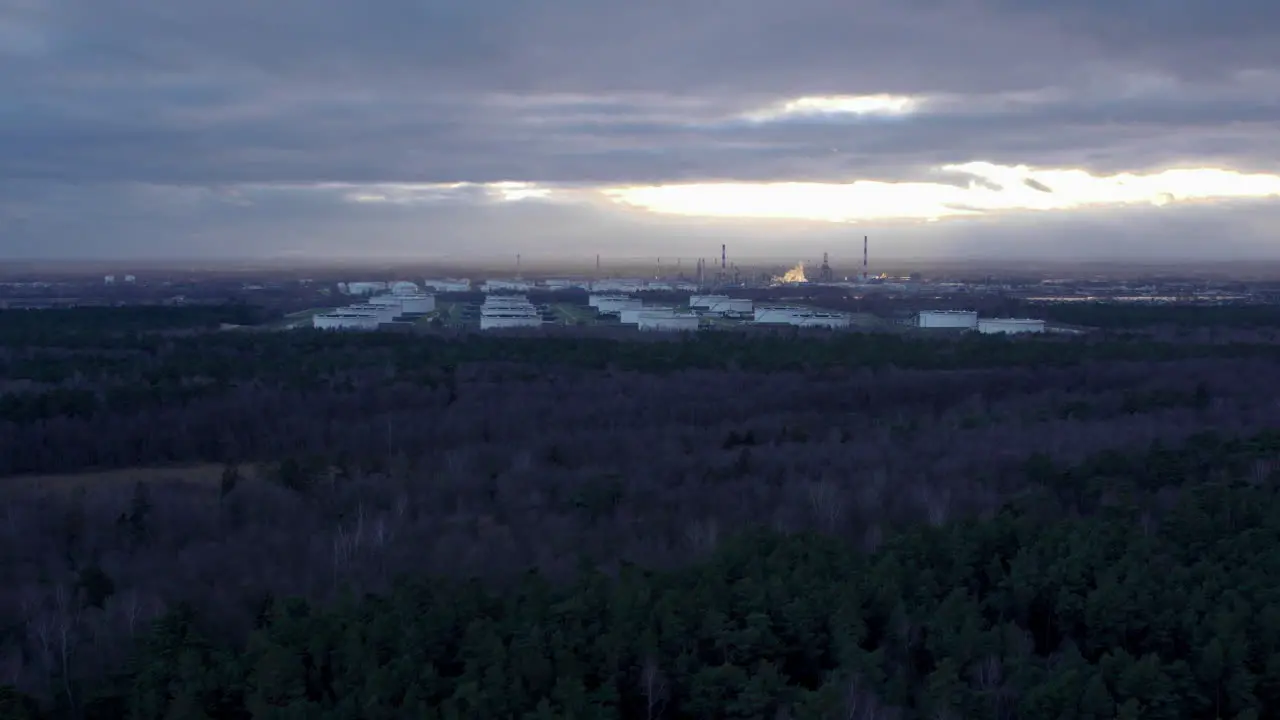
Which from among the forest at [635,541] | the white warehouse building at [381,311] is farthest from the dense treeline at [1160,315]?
the white warehouse building at [381,311]

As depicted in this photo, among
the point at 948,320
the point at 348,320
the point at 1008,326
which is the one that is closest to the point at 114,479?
the point at 348,320

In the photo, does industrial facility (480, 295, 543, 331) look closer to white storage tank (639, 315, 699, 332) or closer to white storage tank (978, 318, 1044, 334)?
white storage tank (639, 315, 699, 332)

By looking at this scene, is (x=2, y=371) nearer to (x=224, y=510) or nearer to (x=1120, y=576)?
(x=224, y=510)

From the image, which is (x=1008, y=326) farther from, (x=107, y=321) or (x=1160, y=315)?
(x=107, y=321)

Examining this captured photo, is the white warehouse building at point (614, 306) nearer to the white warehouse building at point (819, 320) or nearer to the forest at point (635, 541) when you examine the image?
the white warehouse building at point (819, 320)

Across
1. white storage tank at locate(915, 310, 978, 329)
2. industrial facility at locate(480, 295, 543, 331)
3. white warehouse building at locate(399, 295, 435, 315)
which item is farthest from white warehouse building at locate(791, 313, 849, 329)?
white warehouse building at locate(399, 295, 435, 315)

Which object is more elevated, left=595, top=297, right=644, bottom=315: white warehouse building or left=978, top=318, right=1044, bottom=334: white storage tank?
left=595, top=297, right=644, bottom=315: white warehouse building
